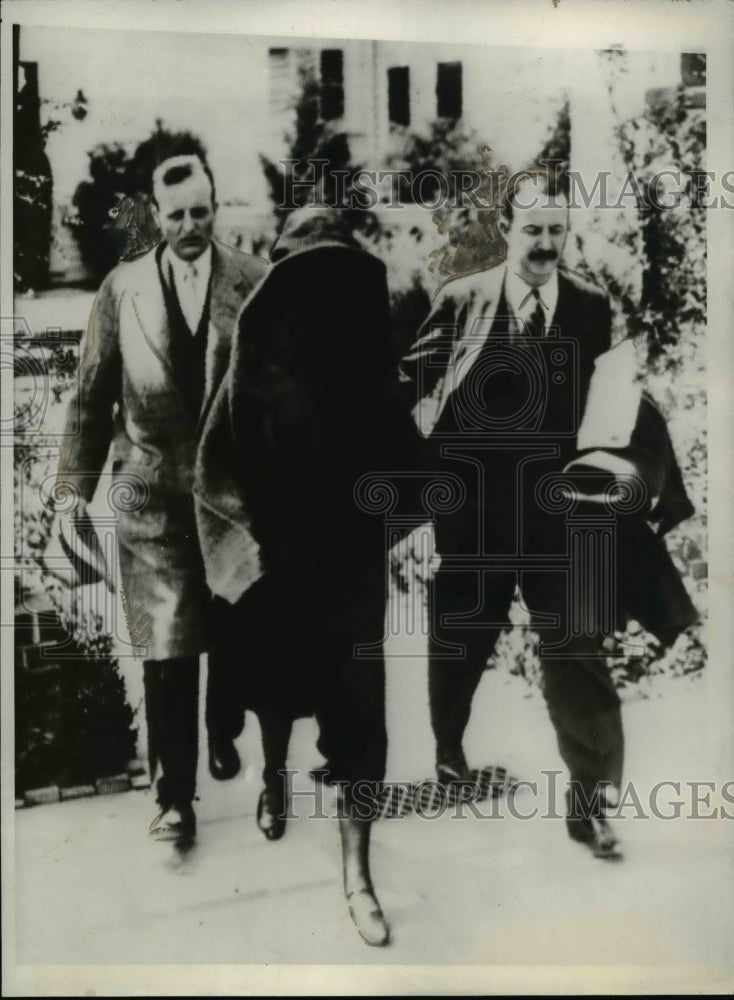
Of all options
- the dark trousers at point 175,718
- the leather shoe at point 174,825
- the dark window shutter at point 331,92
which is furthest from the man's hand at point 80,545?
the dark window shutter at point 331,92

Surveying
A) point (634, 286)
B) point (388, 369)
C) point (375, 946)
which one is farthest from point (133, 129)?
point (375, 946)

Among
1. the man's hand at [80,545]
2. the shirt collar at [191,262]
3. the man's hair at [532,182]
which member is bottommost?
the man's hand at [80,545]

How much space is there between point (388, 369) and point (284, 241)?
0.30 metres

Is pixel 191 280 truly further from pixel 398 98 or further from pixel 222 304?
pixel 398 98

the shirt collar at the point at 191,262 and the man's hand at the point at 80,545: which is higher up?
the shirt collar at the point at 191,262

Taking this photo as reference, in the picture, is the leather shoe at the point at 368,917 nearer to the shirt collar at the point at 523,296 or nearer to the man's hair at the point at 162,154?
the shirt collar at the point at 523,296

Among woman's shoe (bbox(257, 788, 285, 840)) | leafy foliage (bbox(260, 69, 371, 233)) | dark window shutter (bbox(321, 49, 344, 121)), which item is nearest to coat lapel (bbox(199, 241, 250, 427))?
leafy foliage (bbox(260, 69, 371, 233))

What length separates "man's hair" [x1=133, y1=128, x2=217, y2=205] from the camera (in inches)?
56.3

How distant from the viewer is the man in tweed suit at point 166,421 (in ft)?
4.69

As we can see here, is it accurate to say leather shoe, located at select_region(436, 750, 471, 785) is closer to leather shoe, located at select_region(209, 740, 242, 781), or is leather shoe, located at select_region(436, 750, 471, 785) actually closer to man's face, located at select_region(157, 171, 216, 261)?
leather shoe, located at select_region(209, 740, 242, 781)

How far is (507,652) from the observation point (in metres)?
1.47

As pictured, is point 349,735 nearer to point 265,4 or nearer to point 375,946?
point 375,946

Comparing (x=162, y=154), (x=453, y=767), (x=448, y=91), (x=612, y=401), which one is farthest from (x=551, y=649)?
(x=162, y=154)

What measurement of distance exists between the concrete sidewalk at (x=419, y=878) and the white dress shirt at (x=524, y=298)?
0.66 meters
